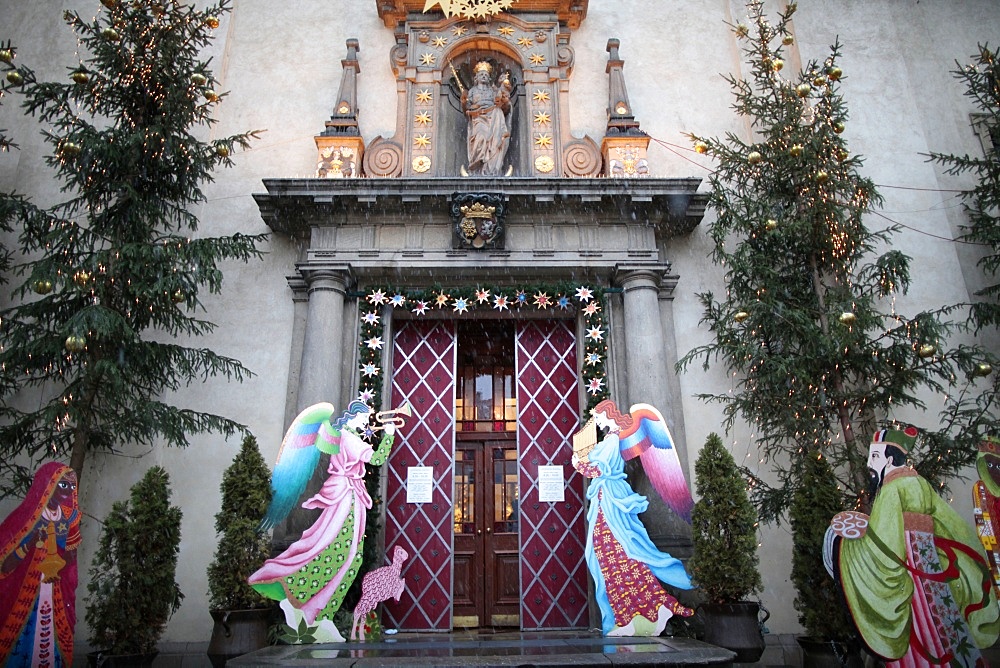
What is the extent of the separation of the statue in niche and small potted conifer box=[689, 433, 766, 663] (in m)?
5.02

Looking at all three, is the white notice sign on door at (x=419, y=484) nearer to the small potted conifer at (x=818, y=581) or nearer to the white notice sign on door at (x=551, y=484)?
the white notice sign on door at (x=551, y=484)

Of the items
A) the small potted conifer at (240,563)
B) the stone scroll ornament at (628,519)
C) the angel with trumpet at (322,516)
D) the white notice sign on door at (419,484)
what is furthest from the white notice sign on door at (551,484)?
the small potted conifer at (240,563)

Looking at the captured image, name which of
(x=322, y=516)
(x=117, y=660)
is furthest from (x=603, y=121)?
(x=117, y=660)

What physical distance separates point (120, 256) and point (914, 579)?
8071 millimetres

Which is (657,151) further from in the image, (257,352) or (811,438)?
(257,352)

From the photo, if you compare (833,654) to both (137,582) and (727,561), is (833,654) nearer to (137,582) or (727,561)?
(727,561)

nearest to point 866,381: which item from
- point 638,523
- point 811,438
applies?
point 811,438

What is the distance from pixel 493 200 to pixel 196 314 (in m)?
4.11

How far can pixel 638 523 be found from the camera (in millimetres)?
7137

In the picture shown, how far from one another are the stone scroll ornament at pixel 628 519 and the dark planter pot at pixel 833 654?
1.13m

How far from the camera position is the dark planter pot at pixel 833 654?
616 cm

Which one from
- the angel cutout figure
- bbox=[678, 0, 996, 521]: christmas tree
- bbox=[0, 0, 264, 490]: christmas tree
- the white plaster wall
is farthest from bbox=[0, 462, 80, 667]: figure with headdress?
bbox=[678, 0, 996, 521]: christmas tree

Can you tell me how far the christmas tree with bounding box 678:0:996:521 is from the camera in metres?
7.25

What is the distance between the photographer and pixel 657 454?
7.34 meters
